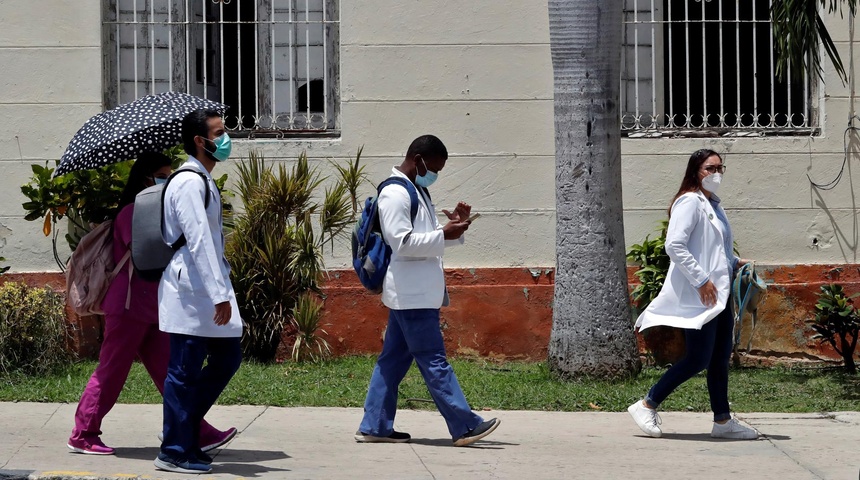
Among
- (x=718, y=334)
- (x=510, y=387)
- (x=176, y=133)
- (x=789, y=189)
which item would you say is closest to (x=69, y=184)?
(x=176, y=133)

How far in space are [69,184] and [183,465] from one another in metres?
3.71

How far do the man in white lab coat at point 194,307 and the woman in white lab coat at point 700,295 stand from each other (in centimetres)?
243

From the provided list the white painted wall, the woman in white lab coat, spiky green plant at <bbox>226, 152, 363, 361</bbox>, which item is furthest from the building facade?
the woman in white lab coat

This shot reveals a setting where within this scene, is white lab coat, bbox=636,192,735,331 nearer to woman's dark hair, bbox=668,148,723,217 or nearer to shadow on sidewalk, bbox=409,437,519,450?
woman's dark hair, bbox=668,148,723,217

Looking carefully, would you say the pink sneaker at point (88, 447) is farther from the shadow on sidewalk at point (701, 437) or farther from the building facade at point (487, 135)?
the building facade at point (487, 135)

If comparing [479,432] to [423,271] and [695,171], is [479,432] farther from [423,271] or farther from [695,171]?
[695,171]

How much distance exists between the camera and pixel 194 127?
5.85 metres

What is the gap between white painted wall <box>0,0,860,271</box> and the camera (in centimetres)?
969

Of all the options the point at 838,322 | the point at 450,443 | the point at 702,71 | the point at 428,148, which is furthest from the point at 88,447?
Answer: the point at 702,71

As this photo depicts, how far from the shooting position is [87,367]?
915cm

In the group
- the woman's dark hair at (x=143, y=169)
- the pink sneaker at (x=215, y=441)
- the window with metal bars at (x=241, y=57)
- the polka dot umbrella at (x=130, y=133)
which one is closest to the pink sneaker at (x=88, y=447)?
the pink sneaker at (x=215, y=441)

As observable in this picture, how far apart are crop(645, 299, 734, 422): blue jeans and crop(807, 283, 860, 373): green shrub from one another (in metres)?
2.50

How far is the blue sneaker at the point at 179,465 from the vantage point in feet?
18.9

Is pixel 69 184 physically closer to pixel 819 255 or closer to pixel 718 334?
pixel 718 334
